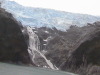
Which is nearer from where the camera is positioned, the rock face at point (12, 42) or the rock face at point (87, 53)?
the rock face at point (12, 42)

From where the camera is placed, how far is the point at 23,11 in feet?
648

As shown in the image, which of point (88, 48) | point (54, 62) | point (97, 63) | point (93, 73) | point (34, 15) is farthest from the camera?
point (34, 15)

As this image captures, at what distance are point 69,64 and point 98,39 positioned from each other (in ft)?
22.4

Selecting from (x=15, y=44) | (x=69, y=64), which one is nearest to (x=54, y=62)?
(x=69, y=64)

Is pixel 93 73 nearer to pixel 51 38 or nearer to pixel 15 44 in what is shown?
pixel 15 44

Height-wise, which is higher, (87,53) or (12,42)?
(12,42)

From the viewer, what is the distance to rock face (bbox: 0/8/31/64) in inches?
2108

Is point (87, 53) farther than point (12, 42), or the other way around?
point (87, 53)

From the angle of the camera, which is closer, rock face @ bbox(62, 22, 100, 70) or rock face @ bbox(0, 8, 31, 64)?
rock face @ bbox(0, 8, 31, 64)

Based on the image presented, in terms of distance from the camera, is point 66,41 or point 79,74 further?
point 66,41

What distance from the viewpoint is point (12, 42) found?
5434cm

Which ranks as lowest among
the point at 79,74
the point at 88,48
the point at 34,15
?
the point at 79,74

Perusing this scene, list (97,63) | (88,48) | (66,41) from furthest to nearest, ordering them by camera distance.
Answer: (66,41) → (88,48) → (97,63)

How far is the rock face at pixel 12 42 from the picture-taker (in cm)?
5353
